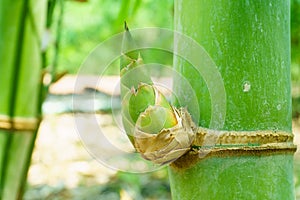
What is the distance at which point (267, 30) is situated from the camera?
1.16 ft

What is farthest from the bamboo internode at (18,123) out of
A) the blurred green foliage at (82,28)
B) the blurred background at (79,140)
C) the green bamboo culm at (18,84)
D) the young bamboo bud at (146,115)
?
the blurred green foliage at (82,28)

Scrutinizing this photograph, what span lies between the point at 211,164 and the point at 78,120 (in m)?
0.12

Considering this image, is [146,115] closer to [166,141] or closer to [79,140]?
[166,141]

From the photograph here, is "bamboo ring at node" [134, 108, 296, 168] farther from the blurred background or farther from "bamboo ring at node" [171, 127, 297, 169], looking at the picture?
the blurred background

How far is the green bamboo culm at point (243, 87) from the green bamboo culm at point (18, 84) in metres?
0.25

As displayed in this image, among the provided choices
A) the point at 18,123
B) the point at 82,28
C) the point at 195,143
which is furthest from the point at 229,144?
the point at 82,28

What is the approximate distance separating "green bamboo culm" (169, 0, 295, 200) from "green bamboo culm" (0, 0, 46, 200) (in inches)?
9.9

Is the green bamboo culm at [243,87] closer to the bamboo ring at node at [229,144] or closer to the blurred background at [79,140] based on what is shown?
the bamboo ring at node at [229,144]

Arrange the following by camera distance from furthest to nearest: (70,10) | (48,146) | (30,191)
A: (70,10) < (48,146) < (30,191)

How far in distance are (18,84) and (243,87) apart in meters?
0.29

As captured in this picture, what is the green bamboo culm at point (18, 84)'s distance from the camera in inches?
21.3

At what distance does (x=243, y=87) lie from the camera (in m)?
0.35

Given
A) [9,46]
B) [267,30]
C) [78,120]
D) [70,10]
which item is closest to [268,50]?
[267,30]

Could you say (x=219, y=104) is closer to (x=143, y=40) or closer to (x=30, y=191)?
(x=143, y=40)
